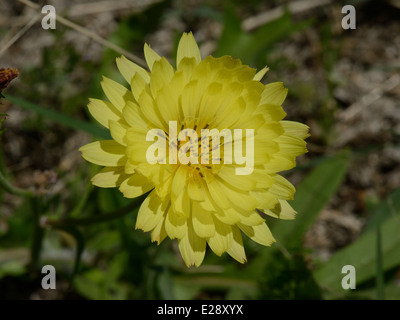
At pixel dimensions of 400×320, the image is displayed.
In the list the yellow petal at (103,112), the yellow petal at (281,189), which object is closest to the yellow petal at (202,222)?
the yellow petal at (281,189)

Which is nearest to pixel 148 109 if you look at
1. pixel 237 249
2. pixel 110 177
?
pixel 110 177

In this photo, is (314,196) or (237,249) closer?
(237,249)

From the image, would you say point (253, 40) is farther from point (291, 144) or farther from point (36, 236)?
point (36, 236)

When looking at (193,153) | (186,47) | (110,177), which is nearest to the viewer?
(110,177)

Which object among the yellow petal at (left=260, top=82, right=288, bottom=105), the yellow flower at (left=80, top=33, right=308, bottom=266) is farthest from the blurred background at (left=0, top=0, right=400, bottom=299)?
the yellow petal at (left=260, top=82, right=288, bottom=105)

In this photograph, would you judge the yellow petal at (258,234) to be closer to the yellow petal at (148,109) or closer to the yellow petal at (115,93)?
the yellow petal at (148,109)
